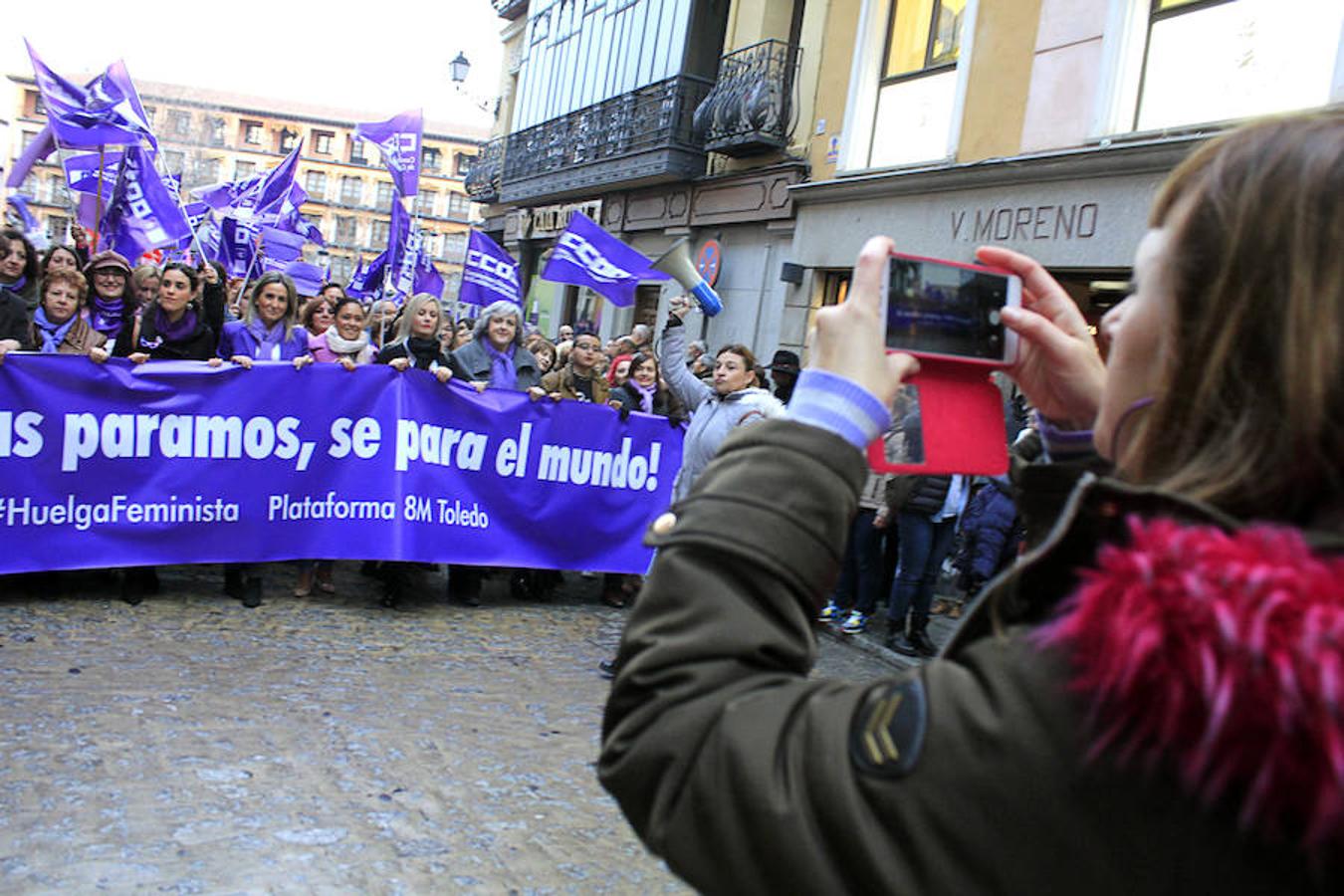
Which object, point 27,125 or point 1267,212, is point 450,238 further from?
point 1267,212

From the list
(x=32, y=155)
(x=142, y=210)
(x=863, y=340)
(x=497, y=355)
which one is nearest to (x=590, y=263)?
(x=497, y=355)

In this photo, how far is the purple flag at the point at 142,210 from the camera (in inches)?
445

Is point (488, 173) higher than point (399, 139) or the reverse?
higher

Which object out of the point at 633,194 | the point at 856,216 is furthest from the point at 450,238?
the point at 856,216

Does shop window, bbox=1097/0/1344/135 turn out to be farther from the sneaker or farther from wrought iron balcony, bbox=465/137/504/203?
wrought iron balcony, bbox=465/137/504/203

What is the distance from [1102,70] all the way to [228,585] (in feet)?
27.1

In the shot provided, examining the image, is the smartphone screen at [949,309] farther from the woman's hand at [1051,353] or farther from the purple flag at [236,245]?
the purple flag at [236,245]

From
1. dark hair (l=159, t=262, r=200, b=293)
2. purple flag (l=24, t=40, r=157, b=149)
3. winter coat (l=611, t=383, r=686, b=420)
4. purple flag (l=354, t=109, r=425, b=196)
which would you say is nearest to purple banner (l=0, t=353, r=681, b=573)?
winter coat (l=611, t=383, r=686, b=420)

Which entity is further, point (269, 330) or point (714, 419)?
point (269, 330)

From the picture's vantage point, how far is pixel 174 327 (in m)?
6.71

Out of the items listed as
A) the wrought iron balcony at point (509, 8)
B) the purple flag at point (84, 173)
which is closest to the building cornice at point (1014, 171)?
the purple flag at point (84, 173)

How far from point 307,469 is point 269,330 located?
1.16 meters

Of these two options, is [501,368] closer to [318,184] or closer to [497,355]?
[497,355]

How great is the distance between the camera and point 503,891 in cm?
340
